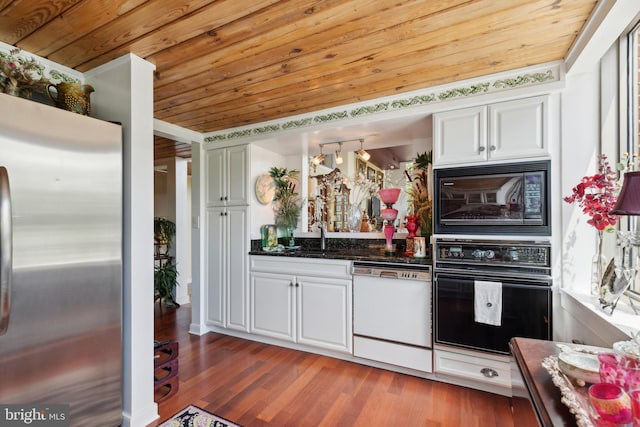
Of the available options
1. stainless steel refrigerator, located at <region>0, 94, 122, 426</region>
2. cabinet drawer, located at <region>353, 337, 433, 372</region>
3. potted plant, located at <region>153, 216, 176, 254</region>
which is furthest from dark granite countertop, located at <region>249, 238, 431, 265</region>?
potted plant, located at <region>153, 216, 176, 254</region>

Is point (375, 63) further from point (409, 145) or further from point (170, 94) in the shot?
point (170, 94)

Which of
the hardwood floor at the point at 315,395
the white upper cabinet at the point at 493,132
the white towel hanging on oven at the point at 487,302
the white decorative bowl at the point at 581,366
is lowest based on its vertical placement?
the hardwood floor at the point at 315,395

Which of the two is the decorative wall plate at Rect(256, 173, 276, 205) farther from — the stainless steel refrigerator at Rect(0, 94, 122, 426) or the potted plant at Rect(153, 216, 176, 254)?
the potted plant at Rect(153, 216, 176, 254)

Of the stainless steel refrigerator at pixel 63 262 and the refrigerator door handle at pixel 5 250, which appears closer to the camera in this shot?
the refrigerator door handle at pixel 5 250

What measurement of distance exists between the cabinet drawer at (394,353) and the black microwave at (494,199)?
96 centimetres

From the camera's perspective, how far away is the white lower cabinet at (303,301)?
2.58 meters

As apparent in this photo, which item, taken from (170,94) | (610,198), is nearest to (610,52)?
(610,198)

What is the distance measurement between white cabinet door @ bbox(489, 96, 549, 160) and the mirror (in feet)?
3.19

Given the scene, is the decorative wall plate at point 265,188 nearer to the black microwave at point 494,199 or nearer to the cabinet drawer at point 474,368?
the black microwave at point 494,199

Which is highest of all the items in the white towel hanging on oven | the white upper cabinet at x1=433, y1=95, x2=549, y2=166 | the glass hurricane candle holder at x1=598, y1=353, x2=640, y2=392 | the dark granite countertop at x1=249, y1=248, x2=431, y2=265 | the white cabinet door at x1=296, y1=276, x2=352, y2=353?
the white upper cabinet at x1=433, y1=95, x2=549, y2=166

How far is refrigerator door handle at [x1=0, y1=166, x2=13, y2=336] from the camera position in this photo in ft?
3.13

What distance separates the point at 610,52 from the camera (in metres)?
1.76

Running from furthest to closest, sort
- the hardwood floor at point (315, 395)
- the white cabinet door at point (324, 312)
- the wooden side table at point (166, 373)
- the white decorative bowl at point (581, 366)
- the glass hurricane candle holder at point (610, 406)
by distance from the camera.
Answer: the white cabinet door at point (324, 312), the wooden side table at point (166, 373), the hardwood floor at point (315, 395), the white decorative bowl at point (581, 366), the glass hurricane candle holder at point (610, 406)

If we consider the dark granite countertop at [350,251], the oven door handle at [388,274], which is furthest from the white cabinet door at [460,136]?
the oven door handle at [388,274]
